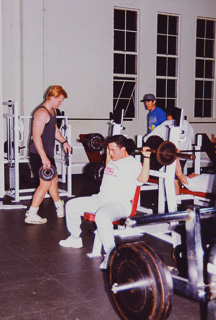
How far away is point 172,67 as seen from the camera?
851cm

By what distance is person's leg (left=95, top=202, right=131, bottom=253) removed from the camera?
270 centimetres

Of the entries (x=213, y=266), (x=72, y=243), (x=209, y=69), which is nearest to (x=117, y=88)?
(x=209, y=69)

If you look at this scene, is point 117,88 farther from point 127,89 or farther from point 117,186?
point 117,186

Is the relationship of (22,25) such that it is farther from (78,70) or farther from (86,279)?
Result: (86,279)

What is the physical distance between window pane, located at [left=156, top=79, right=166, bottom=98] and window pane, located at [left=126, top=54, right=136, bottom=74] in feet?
1.91

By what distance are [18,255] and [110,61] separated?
17.5ft

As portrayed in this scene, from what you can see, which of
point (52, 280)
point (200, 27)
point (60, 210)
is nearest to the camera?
point (52, 280)

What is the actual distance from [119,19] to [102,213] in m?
5.93

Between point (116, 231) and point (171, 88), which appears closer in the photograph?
point (116, 231)

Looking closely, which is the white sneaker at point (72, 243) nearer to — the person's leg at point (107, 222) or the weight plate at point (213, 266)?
the person's leg at point (107, 222)

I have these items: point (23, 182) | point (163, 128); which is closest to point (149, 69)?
point (23, 182)

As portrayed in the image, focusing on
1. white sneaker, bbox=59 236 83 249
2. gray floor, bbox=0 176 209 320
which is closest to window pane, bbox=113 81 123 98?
gray floor, bbox=0 176 209 320

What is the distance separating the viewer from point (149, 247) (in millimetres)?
1558

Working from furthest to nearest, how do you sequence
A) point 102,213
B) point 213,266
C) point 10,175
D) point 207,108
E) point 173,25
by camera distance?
point 207,108 → point 173,25 → point 10,175 → point 102,213 → point 213,266
